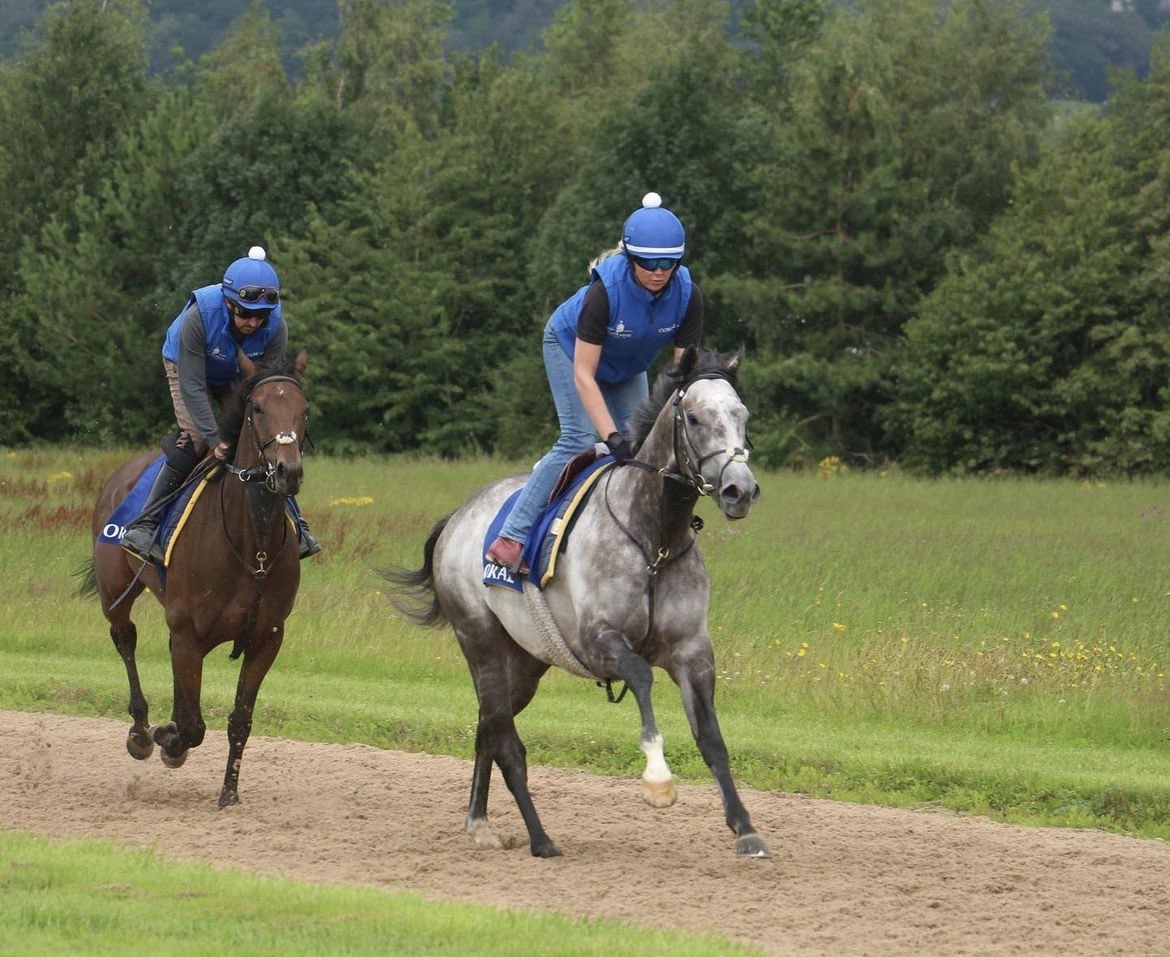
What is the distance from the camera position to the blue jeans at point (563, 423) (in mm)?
9117

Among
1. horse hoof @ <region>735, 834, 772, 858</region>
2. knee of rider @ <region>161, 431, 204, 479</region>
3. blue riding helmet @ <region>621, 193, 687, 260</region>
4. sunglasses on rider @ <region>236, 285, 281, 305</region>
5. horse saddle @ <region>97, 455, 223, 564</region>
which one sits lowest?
horse hoof @ <region>735, 834, 772, 858</region>

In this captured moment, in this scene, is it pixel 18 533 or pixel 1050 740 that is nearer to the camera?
pixel 1050 740

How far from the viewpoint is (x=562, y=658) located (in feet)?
29.5

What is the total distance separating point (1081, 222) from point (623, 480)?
127 feet

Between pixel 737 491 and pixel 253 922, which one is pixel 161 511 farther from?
pixel 737 491

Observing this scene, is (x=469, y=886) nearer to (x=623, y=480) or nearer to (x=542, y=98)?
(x=623, y=480)

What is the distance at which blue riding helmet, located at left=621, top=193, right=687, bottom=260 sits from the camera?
8523 mm

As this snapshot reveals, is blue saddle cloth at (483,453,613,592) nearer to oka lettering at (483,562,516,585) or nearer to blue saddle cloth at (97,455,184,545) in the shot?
oka lettering at (483,562,516,585)

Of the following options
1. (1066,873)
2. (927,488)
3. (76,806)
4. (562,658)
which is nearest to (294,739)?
(76,806)

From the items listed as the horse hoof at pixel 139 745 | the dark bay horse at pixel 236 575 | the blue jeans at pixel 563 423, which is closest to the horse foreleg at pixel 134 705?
the horse hoof at pixel 139 745

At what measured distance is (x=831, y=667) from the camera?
47.0 ft

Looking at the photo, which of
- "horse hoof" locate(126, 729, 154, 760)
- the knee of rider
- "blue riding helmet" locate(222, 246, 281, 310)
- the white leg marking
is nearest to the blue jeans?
the white leg marking

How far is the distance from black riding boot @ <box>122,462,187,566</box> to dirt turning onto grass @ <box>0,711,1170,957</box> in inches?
54.8

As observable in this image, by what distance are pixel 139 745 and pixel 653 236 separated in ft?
16.1
